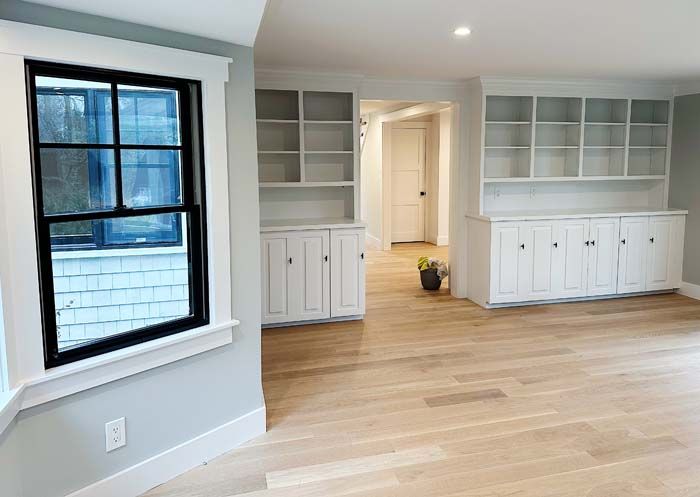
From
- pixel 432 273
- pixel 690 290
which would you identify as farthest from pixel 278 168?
pixel 690 290

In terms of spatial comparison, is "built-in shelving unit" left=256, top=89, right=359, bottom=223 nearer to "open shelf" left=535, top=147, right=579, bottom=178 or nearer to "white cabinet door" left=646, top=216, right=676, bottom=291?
"open shelf" left=535, top=147, right=579, bottom=178

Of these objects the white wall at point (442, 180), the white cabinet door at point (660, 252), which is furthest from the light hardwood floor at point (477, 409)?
the white wall at point (442, 180)

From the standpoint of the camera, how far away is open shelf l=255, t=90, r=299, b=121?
17.8ft

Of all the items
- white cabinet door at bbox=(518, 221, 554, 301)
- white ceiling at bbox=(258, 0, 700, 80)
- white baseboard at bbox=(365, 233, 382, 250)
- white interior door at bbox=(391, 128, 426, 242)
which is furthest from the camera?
white interior door at bbox=(391, 128, 426, 242)

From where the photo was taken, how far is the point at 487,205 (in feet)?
20.3

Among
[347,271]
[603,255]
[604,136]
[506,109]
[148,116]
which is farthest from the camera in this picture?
[604,136]

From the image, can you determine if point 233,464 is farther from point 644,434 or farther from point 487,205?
point 487,205

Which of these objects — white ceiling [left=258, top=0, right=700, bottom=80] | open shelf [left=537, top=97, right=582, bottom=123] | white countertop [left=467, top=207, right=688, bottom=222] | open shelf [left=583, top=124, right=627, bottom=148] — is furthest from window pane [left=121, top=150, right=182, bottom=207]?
open shelf [left=583, top=124, right=627, bottom=148]

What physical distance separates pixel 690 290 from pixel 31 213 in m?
6.46

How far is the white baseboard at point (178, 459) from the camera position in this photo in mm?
2474

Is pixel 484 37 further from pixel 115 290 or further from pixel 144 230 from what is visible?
pixel 115 290

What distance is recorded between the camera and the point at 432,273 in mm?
6535

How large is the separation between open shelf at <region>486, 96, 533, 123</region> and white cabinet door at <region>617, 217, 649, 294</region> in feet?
5.08

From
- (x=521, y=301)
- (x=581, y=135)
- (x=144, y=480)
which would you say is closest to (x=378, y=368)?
(x=144, y=480)
